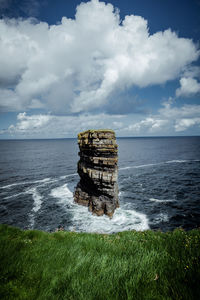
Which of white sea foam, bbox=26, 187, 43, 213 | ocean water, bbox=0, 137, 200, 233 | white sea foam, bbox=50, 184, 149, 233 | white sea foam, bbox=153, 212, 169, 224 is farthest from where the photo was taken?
white sea foam, bbox=26, 187, 43, 213

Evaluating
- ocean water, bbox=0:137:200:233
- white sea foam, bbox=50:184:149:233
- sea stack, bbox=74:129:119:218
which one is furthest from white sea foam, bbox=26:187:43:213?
sea stack, bbox=74:129:119:218

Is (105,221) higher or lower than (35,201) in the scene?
higher

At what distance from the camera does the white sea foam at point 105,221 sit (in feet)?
70.0

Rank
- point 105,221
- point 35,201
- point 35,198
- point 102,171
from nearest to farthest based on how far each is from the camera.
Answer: point 105,221 → point 102,171 → point 35,201 → point 35,198

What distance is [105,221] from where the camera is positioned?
23391mm

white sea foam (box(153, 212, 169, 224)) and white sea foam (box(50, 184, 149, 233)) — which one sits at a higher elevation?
white sea foam (box(50, 184, 149, 233))

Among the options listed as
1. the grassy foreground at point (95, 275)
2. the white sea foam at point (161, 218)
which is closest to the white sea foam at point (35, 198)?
the white sea foam at point (161, 218)

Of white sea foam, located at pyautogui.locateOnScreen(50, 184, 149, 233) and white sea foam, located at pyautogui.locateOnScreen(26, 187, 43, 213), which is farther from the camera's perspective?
white sea foam, located at pyautogui.locateOnScreen(26, 187, 43, 213)

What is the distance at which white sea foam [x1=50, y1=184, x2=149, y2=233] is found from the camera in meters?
21.3

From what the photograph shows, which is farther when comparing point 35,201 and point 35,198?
point 35,198

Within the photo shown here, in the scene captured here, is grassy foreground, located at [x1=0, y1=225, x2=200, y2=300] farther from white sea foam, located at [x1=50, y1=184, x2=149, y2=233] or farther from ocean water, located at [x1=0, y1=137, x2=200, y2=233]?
ocean water, located at [x1=0, y1=137, x2=200, y2=233]

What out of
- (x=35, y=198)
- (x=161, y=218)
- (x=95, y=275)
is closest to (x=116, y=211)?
(x=161, y=218)

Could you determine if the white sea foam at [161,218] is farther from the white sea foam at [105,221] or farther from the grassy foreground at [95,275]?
the grassy foreground at [95,275]

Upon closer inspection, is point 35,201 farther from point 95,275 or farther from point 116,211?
point 95,275
